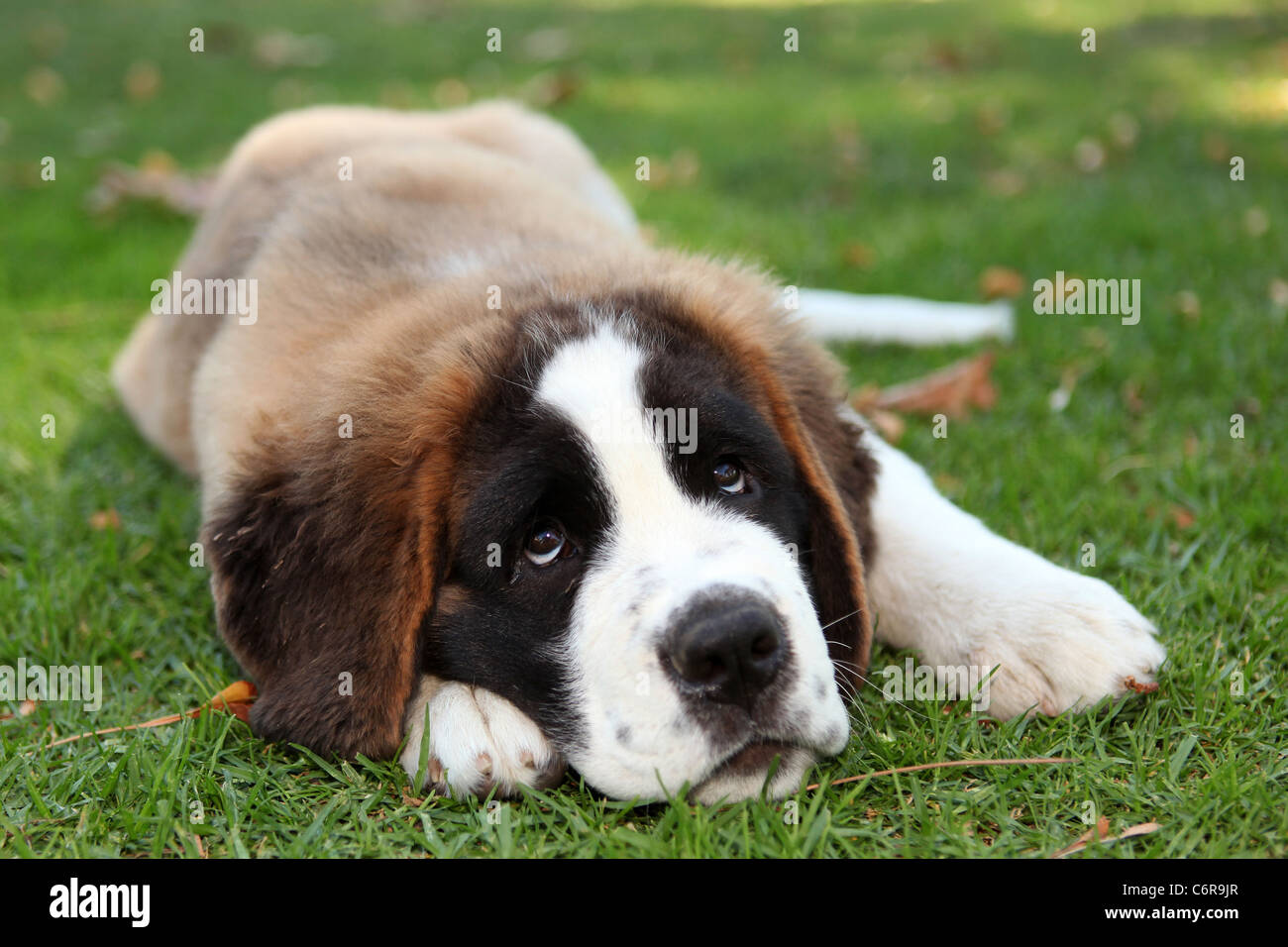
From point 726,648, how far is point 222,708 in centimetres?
124

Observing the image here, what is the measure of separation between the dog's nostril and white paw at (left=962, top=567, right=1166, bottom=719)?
73 cm

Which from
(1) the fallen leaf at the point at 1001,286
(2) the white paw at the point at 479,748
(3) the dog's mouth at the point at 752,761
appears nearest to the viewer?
(3) the dog's mouth at the point at 752,761

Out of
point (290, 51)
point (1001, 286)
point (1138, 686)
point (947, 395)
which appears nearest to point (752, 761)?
point (1138, 686)

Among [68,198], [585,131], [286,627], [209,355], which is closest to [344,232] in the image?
[209,355]

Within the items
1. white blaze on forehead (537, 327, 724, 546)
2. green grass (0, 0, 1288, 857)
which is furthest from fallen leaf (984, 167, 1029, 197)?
white blaze on forehead (537, 327, 724, 546)

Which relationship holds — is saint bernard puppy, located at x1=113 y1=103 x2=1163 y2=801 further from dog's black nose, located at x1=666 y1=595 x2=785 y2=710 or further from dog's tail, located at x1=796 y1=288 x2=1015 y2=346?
dog's tail, located at x1=796 y1=288 x2=1015 y2=346

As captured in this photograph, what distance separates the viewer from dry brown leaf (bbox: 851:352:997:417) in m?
4.45

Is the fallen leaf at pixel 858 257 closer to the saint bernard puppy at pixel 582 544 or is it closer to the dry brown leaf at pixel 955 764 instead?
the saint bernard puppy at pixel 582 544

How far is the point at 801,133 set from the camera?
8406 mm

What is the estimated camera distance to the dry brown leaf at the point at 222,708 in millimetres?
2748

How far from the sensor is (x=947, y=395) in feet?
14.7

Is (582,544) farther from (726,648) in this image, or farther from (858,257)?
(858,257)

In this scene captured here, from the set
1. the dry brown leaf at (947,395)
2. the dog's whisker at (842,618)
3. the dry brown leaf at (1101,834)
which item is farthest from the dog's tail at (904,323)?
the dry brown leaf at (1101,834)

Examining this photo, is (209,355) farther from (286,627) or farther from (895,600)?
(895,600)
